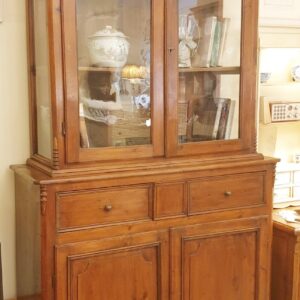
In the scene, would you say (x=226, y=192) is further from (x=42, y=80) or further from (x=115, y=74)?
(x=42, y=80)

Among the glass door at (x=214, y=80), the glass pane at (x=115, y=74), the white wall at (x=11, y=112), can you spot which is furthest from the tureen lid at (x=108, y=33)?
the white wall at (x=11, y=112)

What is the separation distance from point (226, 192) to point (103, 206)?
541mm

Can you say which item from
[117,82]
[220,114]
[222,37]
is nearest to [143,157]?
[117,82]

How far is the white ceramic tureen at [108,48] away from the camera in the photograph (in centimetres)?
192

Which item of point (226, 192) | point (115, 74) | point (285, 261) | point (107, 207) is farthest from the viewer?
point (285, 261)

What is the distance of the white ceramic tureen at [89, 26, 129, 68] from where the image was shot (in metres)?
1.92

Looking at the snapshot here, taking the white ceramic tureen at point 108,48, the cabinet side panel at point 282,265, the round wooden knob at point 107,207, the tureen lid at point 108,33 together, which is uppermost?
the tureen lid at point 108,33

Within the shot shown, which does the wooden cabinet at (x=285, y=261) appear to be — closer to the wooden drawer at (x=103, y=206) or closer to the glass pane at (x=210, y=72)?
the glass pane at (x=210, y=72)

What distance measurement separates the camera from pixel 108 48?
1945 mm

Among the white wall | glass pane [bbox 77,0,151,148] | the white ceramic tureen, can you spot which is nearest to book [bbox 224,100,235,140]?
glass pane [bbox 77,0,151,148]

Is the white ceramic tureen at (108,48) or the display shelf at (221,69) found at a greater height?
the white ceramic tureen at (108,48)

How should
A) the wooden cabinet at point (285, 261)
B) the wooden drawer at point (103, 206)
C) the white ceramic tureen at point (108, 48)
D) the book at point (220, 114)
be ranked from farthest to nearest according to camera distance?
the wooden cabinet at point (285, 261) < the book at point (220, 114) < the white ceramic tureen at point (108, 48) < the wooden drawer at point (103, 206)

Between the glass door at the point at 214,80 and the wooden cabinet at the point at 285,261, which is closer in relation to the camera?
the glass door at the point at 214,80

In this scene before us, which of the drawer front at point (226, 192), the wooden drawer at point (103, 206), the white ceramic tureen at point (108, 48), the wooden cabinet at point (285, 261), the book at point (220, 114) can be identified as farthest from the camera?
the wooden cabinet at point (285, 261)
